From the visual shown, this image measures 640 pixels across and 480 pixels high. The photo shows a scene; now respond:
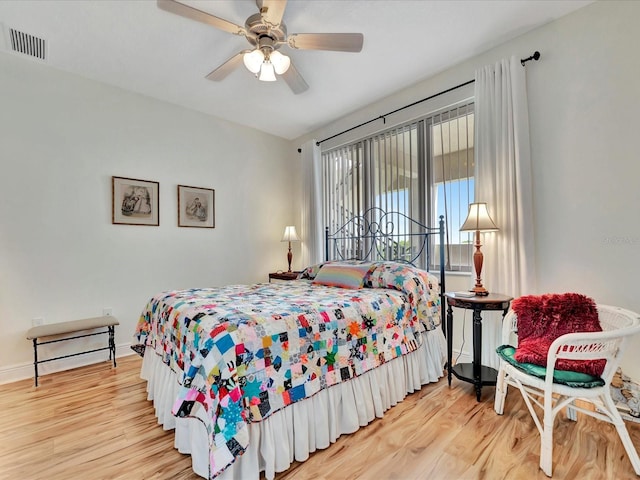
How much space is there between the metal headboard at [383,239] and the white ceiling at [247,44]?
1.40 meters

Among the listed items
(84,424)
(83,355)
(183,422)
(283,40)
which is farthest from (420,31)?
(83,355)

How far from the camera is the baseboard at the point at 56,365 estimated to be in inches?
105

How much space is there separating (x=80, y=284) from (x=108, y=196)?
2.99ft

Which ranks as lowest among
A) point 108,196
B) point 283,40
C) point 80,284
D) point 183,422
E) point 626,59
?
point 183,422

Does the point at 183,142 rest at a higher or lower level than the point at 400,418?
higher

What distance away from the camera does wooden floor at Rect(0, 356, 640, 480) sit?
1.54 m

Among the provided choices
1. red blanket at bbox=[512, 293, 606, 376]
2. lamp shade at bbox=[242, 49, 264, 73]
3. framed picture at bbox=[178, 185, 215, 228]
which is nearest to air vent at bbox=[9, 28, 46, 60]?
framed picture at bbox=[178, 185, 215, 228]

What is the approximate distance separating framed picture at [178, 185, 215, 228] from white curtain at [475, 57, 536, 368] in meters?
3.01

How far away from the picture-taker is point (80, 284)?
119 inches

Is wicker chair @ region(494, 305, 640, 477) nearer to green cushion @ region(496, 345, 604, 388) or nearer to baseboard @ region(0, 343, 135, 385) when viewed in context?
green cushion @ region(496, 345, 604, 388)

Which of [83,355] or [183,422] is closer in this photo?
[183,422]

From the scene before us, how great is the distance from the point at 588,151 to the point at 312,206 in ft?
9.58

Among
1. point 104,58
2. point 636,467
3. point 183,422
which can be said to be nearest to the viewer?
point 636,467

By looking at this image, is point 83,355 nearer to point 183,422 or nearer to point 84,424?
point 84,424
